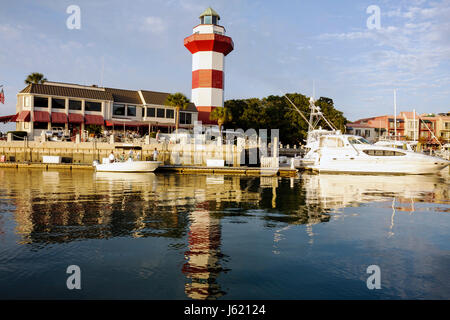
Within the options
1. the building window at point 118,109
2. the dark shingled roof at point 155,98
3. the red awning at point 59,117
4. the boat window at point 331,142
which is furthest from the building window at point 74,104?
the boat window at point 331,142

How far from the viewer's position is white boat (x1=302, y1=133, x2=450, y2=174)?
117 feet

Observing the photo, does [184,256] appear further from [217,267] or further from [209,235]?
[209,235]

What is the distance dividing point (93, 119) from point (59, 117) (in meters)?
4.27

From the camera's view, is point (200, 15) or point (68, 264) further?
point (200, 15)

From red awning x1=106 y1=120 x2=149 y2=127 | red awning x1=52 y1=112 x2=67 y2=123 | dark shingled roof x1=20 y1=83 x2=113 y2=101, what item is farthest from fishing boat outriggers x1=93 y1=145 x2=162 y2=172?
dark shingled roof x1=20 y1=83 x2=113 y2=101

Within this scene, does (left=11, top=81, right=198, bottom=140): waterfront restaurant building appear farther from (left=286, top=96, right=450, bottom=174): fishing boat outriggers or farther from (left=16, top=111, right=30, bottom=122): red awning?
(left=286, top=96, right=450, bottom=174): fishing boat outriggers

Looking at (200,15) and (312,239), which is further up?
(200,15)

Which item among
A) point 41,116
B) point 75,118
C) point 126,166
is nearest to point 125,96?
point 75,118

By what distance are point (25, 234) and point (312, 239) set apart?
9101mm

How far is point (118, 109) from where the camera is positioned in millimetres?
51250

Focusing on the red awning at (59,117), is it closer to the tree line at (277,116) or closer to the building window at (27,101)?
the building window at (27,101)

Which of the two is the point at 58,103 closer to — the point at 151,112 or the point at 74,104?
the point at 74,104

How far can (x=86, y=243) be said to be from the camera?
10.2m
